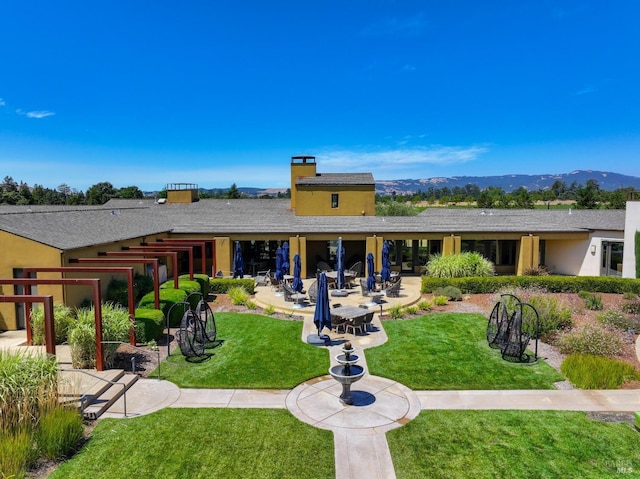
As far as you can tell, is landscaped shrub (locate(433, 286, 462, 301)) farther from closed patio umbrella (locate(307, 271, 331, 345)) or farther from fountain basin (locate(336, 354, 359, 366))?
fountain basin (locate(336, 354, 359, 366))

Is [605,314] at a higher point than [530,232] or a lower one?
lower

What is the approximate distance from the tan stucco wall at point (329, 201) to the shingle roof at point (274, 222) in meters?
1.08

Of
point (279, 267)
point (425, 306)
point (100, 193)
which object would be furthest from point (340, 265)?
point (100, 193)

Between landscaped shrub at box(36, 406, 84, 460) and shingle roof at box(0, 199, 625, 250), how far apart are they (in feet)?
36.5

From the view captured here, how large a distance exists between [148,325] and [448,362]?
9.46 metres

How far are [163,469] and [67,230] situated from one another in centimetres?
1370

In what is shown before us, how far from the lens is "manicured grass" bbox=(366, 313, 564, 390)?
1135 centimetres

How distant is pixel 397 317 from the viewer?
17.3 m

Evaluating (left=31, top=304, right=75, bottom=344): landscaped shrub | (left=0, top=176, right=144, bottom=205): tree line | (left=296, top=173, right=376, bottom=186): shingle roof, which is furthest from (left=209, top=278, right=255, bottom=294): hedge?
(left=0, top=176, right=144, bottom=205): tree line

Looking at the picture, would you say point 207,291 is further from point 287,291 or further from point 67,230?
point 67,230

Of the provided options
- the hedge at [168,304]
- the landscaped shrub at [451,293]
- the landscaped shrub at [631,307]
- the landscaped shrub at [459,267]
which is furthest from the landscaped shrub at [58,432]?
the landscaped shrub at [631,307]

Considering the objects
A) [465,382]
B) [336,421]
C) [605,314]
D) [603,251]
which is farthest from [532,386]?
[603,251]

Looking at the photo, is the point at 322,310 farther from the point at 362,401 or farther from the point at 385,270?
the point at 385,270

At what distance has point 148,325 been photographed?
13734 mm
